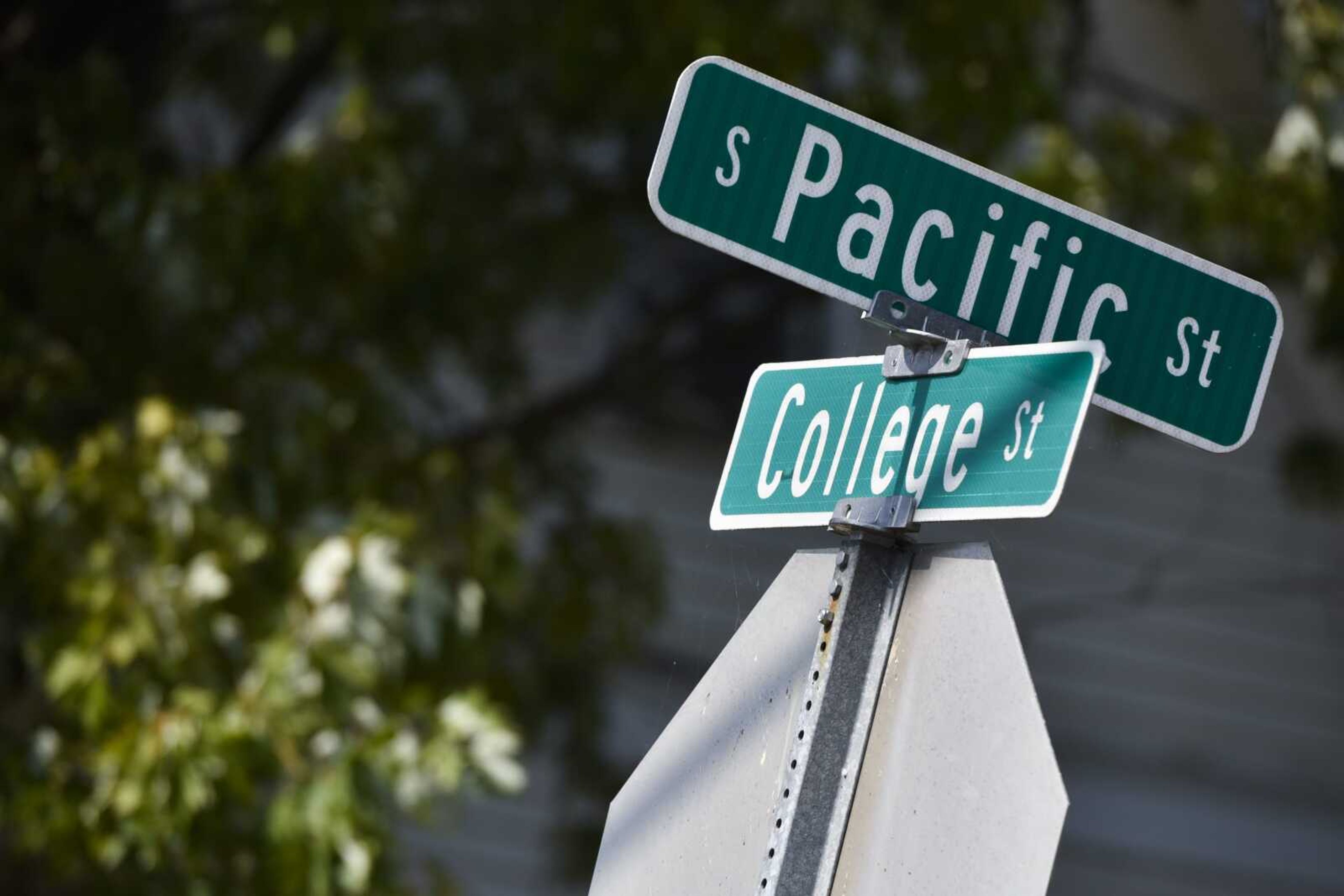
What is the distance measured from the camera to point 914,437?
80.7 inches

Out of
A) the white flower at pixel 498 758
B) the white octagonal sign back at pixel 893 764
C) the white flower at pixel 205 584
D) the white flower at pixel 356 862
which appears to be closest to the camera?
the white octagonal sign back at pixel 893 764

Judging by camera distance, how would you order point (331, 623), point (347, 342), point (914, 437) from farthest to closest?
point (347, 342) → point (331, 623) → point (914, 437)

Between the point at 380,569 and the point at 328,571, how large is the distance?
125 millimetres

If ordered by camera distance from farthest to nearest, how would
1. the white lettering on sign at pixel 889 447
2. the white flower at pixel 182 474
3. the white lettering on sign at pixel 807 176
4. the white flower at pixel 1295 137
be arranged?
the white flower at pixel 1295 137 < the white flower at pixel 182 474 < the white lettering on sign at pixel 807 176 < the white lettering on sign at pixel 889 447

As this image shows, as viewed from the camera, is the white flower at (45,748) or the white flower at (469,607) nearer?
the white flower at (45,748)

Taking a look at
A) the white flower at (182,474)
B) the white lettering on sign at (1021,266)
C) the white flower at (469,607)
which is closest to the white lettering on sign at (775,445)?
the white lettering on sign at (1021,266)

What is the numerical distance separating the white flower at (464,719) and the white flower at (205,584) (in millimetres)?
627

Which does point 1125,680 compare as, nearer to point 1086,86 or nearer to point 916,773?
point 1086,86

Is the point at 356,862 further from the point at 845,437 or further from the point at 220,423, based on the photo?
the point at 845,437

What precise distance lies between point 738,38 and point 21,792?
9.07 ft

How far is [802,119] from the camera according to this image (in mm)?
2152

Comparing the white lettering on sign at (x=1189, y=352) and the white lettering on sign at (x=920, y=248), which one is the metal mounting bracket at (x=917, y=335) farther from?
the white lettering on sign at (x=1189, y=352)

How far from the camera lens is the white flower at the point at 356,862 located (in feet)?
13.4

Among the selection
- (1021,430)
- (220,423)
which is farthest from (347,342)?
(1021,430)
